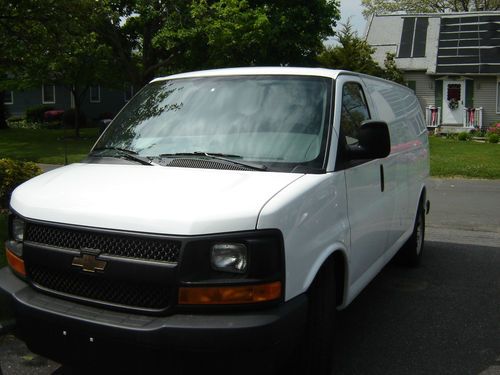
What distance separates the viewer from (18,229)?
10.8ft

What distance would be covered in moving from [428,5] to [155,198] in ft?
178

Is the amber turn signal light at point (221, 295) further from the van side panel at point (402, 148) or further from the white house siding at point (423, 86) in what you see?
the white house siding at point (423, 86)

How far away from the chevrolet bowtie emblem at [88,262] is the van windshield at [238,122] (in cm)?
102

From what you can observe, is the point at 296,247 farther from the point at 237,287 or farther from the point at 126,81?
the point at 126,81

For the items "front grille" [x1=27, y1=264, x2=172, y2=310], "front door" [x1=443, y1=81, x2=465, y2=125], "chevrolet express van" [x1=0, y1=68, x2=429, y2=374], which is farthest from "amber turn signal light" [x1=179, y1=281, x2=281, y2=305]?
"front door" [x1=443, y1=81, x2=465, y2=125]

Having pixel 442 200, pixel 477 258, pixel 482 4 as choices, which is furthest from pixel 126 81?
pixel 482 4

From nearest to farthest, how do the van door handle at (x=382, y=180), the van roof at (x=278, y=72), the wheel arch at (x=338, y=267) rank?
the wheel arch at (x=338, y=267)
the van roof at (x=278, y=72)
the van door handle at (x=382, y=180)

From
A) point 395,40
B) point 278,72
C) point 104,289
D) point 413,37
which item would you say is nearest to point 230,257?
point 104,289

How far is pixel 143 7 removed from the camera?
2283cm

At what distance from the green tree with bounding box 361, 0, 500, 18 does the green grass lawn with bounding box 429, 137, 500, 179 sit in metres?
33.4

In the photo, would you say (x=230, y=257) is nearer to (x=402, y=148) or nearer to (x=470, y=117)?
(x=402, y=148)

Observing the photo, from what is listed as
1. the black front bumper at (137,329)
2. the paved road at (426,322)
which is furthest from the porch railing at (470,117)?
the black front bumper at (137,329)

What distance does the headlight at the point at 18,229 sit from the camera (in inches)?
128

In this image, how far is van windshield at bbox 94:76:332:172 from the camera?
3613mm
